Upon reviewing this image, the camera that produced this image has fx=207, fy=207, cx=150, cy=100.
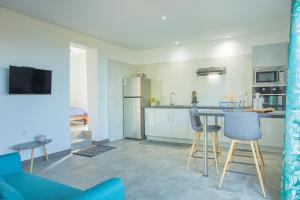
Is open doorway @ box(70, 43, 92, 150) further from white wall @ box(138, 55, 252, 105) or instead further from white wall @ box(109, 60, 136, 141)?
white wall @ box(138, 55, 252, 105)

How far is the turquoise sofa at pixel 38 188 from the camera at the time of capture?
4.18 ft

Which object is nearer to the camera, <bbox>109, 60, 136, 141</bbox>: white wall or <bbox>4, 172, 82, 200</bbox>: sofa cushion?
<bbox>4, 172, 82, 200</bbox>: sofa cushion

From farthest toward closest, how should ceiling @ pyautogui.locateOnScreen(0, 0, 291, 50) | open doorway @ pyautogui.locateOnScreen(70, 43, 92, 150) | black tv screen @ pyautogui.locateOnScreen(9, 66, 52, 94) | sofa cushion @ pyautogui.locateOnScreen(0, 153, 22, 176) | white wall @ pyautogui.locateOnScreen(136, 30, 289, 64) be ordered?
open doorway @ pyautogui.locateOnScreen(70, 43, 92, 150) < white wall @ pyautogui.locateOnScreen(136, 30, 289, 64) < black tv screen @ pyautogui.locateOnScreen(9, 66, 52, 94) < ceiling @ pyautogui.locateOnScreen(0, 0, 291, 50) < sofa cushion @ pyautogui.locateOnScreen(0, 153, 22, 176)

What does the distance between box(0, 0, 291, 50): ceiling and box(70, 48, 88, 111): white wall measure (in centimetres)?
275

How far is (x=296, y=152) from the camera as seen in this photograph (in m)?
2.03

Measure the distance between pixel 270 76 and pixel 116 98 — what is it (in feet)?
12.7

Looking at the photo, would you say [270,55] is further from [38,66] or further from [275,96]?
[38,66]

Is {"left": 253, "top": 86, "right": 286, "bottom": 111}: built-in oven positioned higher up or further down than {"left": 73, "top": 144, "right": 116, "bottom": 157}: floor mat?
higher up

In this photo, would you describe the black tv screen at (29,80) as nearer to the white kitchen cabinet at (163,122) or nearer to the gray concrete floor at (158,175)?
the gray concrete floor at (158,175)

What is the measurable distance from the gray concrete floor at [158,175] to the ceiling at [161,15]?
267 centimetres

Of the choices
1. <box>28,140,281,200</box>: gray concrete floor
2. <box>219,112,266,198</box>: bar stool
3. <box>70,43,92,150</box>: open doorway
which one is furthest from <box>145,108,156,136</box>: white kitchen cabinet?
<box>219,112,266,198</box>: bar stool

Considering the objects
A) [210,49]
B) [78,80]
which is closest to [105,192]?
[210,49]

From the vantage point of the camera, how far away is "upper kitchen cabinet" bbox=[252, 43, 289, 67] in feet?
14.6

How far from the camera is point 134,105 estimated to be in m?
5.97
